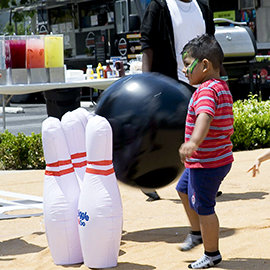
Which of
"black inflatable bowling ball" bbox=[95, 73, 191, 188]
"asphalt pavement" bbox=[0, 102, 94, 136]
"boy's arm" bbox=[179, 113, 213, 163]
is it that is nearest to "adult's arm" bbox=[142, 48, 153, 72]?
"black inflatable bowling ball" bbox=[95, 73, 191, 188]

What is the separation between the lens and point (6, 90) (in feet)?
22.1

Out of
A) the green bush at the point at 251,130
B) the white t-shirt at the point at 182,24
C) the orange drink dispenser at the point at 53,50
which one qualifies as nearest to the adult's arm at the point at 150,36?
the white t-shirt at the point at 182,24

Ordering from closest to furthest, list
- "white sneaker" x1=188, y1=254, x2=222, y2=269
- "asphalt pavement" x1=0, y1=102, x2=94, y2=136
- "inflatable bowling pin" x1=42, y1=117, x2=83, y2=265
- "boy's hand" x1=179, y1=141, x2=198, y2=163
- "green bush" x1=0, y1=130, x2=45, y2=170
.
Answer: "boy's hand" x1=179, y1=141, x2=198, y2=163
"white sneaker" x1=188, y1=254, x2=222, y2=269
"inflatable bowling pin" x1=42, y1=117, x2=83, y2=265
"green bush" x1=0, y1=130, x2=45, y2=170
"asphalt pavement" x1=0, y1=102, x2=94, y2=136

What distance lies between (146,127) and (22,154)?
4693 mm

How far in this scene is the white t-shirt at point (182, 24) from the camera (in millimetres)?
5469

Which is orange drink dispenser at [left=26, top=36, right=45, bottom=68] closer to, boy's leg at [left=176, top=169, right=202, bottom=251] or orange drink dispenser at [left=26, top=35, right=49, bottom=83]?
orange drink dispenser at [left=26, top=35, right=49, bottom=83]

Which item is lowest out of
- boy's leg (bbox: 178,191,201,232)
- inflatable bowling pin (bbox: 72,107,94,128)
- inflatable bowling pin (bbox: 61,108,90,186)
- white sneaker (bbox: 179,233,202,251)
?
white sneaker (bbox: 179,233,202,251)

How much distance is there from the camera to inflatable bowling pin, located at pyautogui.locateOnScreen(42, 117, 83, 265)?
4207 millimetres

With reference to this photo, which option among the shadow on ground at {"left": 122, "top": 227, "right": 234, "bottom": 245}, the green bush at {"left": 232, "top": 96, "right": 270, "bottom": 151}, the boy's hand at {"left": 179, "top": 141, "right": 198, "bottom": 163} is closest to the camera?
the boy's hand at {"left": 179, "top": 141, "right": 198, "bottom": 163}

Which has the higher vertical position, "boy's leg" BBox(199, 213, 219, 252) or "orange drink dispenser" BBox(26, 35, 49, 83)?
"orange drink dispenser" BBox(26, 35, 49, 83)

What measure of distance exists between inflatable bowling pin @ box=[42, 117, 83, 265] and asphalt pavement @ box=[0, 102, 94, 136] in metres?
8.53

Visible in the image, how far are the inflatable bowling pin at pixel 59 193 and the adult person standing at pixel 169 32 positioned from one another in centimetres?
134

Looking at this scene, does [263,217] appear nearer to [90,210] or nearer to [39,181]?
[90,210]

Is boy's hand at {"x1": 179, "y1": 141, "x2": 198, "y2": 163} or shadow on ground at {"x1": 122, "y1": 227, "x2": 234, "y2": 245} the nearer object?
boy's hand at {"x1": 179, "y1": 141, "x2": 198, "y2": 163}
